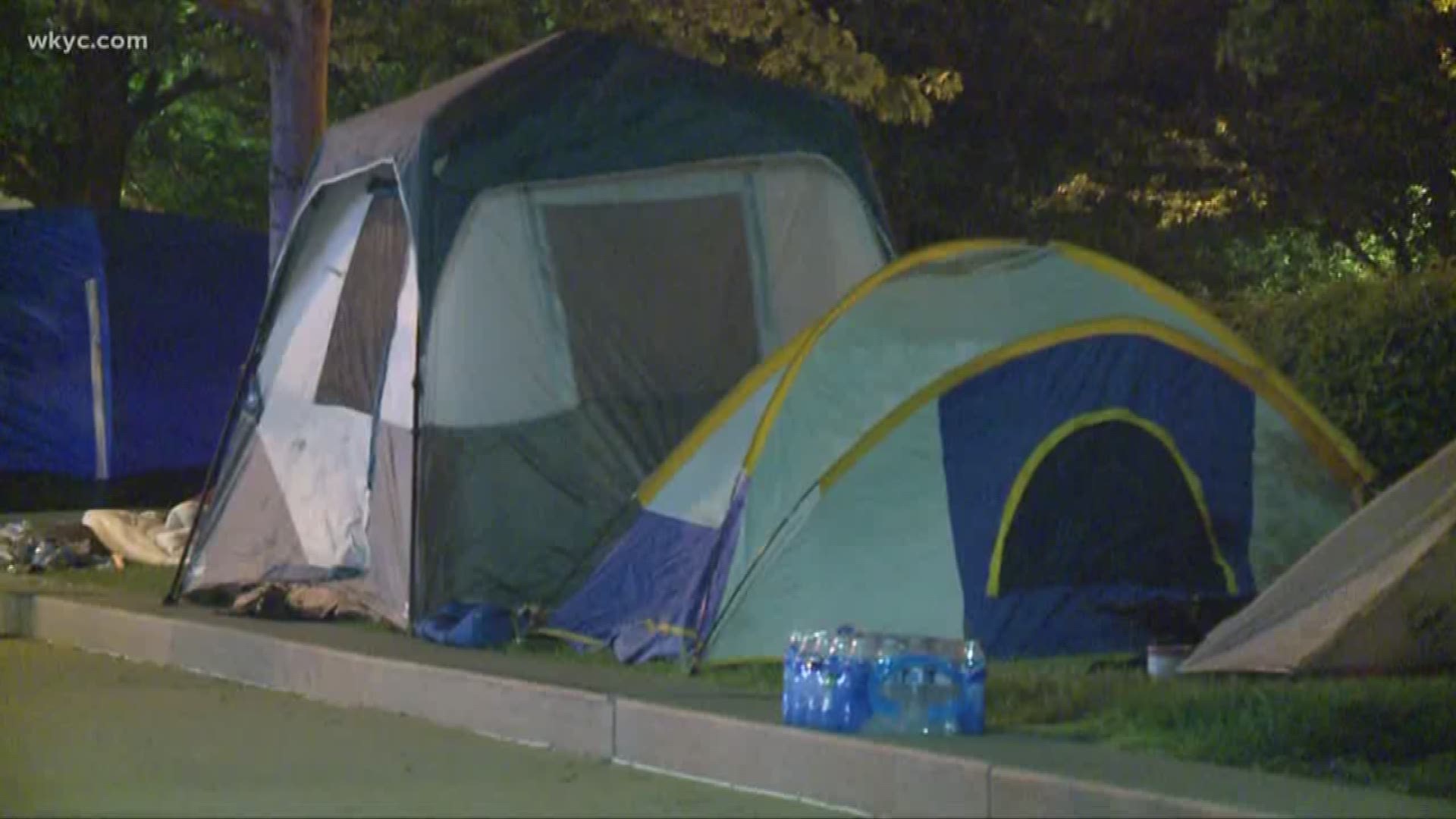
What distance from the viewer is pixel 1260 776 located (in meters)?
7.22

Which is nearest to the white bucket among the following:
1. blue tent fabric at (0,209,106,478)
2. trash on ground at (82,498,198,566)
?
trash on ground at (82,498,198,566)

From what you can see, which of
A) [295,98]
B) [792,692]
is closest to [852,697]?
[792,692]

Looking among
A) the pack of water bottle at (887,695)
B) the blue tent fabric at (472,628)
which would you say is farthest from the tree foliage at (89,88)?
the pack of water bottle at (887,695)

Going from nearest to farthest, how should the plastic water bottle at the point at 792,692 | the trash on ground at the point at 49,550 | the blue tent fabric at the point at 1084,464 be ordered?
the plastic water bottle at the point at 792,692
the blue tent fabric at the point at 1084,464
the trash on ground at the point at 49,550

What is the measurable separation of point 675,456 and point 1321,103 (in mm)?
14675

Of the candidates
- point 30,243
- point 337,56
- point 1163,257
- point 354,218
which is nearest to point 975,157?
point 1163,257

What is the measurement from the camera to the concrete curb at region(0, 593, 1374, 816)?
7.23 metres

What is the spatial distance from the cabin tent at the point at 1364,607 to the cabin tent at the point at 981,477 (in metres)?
1.23

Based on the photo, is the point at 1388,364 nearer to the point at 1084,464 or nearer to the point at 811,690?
the point at 1084,464

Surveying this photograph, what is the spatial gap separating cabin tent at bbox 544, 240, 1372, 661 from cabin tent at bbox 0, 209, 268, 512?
10131mm

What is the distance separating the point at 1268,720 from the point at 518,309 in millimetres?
5274

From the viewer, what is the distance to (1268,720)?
780 cm

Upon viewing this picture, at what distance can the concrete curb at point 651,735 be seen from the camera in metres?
7.23

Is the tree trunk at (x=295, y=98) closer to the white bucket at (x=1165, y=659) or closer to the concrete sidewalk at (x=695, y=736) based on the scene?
the concrete sidewalk at (x=695, y=736)
